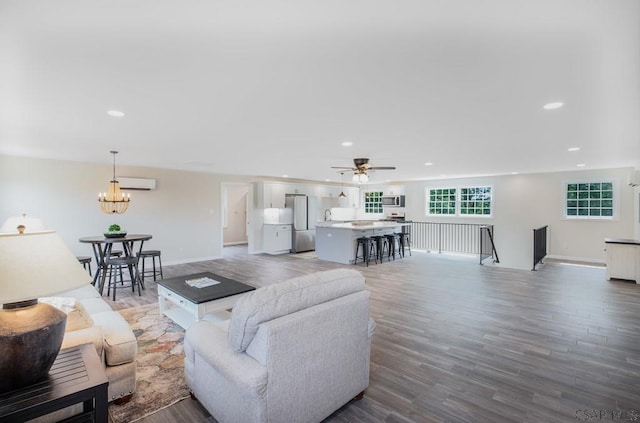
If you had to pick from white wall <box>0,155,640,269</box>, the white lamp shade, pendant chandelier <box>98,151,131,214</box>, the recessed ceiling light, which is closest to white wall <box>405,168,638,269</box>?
white wall <box>0,155,640,269</box>

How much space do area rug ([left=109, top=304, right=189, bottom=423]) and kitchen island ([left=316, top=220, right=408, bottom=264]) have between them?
4.64 metres

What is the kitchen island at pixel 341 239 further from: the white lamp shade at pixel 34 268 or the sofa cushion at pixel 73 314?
the white lamp shade at pixel 34 268

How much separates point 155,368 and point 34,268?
182cm

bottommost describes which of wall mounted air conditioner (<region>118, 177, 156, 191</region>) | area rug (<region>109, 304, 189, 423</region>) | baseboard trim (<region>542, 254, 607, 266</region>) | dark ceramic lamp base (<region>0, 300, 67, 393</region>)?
area rug (<region>109, 304, 189, 423</region>)

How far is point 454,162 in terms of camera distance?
6422 mm

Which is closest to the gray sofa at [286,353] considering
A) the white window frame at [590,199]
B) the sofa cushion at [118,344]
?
the sofa cushion at [118,344]

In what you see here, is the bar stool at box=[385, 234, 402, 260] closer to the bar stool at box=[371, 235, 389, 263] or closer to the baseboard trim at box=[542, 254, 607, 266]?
the bar stool at box=[371, 235, 389, 263]

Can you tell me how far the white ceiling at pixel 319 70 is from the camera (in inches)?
57.1

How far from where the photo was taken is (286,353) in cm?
169

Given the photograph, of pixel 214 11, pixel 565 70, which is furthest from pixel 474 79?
pixel 214 11

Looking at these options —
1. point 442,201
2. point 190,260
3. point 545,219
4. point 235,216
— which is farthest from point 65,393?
point 442,201

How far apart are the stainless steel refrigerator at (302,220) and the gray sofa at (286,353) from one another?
7218 millimetres

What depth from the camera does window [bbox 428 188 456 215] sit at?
10.4 meters

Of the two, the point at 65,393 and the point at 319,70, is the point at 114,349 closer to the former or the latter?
the point at 65,393
